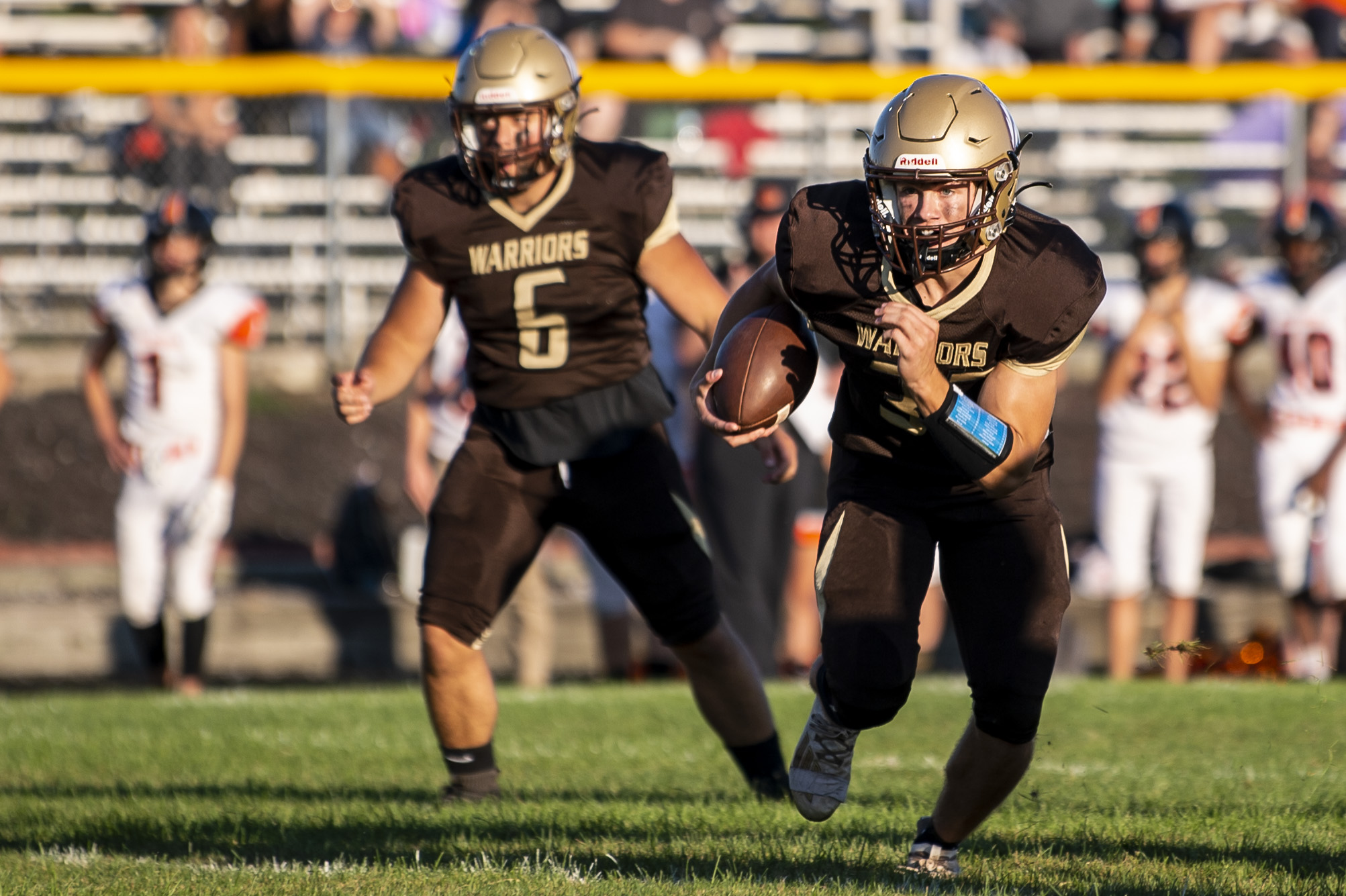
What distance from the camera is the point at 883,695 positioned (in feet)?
11.5

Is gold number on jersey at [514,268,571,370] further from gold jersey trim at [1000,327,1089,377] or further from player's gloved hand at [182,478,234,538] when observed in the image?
player's gloved hand at [182,478,234,538]

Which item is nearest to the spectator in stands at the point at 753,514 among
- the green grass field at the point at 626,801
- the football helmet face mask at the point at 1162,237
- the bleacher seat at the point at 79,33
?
the green grass field at the point at 626,801

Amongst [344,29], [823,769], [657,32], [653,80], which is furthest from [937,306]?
[344,29]

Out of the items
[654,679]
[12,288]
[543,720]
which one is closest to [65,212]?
[12,288]

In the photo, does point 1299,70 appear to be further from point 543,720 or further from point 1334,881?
point 1334,881

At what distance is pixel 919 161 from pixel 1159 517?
4.78 metres

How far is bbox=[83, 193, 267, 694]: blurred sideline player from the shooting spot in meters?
7.39

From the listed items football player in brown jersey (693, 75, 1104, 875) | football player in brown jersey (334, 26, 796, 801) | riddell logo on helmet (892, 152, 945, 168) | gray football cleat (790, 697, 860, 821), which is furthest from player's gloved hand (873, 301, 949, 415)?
football player in brown jersey (334, 26, 796, 801)

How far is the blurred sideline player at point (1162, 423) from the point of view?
751 cm

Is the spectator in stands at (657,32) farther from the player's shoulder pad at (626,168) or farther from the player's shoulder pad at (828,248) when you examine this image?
the player's shoulder pad at (828,248)

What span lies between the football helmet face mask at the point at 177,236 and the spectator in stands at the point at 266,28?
353 cm

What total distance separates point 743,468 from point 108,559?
389 centimetres

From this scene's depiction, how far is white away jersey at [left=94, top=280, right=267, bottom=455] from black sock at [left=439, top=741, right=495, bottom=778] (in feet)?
11.5

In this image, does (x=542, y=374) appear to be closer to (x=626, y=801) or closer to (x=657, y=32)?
(x=626, y=801)
